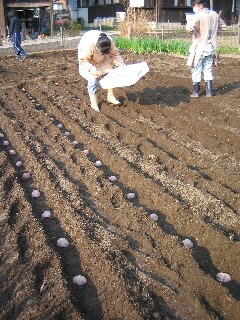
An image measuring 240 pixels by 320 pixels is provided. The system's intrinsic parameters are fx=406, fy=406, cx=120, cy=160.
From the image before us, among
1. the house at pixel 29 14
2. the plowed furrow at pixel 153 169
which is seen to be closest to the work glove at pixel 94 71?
the plowed furrow at pixel 153 169

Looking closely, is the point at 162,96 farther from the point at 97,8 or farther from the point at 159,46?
the point at 97,8

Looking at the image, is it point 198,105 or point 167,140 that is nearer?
point 167,140

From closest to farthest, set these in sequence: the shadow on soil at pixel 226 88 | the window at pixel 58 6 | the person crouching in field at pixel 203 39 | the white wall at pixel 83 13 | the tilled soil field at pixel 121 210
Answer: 1. the tilled soil field at pixel 121 210
2. the person crouching in field at pixel 203 39
3. the shadow on soil at pixel 226 88
4. the window at pixel 58 6
5. the white wall at pixel 83 13

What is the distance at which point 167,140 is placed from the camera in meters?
5.25

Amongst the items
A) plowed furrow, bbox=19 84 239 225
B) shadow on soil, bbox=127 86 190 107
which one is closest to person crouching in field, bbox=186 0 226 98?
shadow on soil, bbox=127 86 190 107

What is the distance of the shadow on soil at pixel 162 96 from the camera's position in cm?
712

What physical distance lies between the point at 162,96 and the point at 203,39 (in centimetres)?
122

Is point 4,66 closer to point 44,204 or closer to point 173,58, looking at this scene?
point 173,58

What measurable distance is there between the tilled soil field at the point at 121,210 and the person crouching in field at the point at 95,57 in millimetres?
553

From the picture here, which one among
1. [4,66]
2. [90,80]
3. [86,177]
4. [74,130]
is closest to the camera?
[86,177]

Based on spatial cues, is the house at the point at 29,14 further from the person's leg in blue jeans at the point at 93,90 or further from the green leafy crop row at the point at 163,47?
the person's leg in blue jeans at the point at 93,90

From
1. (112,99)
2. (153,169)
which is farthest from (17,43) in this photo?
(153,169)

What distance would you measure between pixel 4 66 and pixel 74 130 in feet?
21.3

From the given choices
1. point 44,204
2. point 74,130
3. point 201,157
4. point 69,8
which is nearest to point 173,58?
point 74,130
